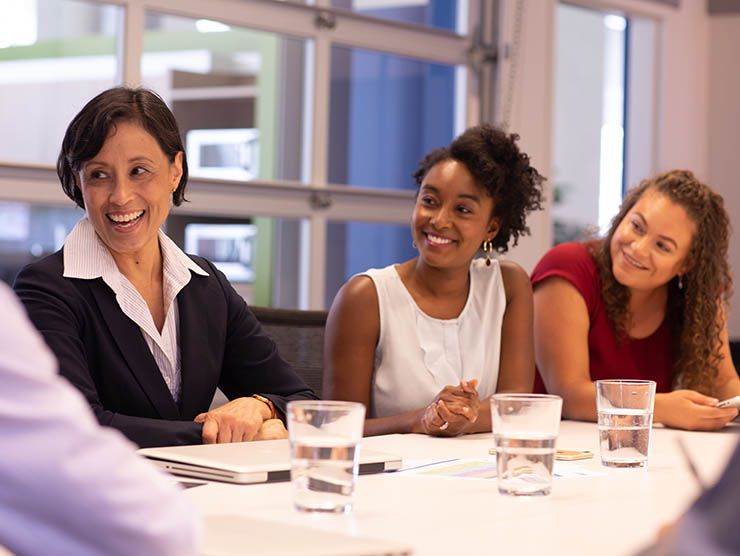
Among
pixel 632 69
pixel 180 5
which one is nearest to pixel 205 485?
pixel 180 5

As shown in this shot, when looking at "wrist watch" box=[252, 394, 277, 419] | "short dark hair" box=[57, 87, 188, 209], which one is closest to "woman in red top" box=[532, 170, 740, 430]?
"wrist watch" box=[252, 394, 277, 419]

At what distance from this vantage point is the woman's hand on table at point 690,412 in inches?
91.7

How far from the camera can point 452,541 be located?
3.83 ft

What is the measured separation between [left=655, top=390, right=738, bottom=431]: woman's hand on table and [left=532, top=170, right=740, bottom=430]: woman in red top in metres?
0.32

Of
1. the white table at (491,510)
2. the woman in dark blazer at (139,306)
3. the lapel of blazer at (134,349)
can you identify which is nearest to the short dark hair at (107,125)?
the woman in dark blazer at (139,306)

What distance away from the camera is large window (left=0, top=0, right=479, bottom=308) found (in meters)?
3.77

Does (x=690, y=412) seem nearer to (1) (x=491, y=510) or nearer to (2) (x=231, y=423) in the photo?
(2) (x=231, y=423)

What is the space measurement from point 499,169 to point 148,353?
36.7 inches

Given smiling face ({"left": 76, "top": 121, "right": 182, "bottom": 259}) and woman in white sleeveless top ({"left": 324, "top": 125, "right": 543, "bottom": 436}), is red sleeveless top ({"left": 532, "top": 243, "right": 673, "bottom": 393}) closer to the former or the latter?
woman in white sleeveless top ({"left": 324, "top": 125, "right": 543, "bottom": 436})

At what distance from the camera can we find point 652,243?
2730mm

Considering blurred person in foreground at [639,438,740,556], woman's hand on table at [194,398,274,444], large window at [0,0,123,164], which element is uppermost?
large window at [0,0,123,164]

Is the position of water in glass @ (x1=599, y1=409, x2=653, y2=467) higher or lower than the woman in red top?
lower

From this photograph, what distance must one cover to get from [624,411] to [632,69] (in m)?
3.97

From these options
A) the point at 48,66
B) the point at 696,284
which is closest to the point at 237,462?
the point at 696,284
